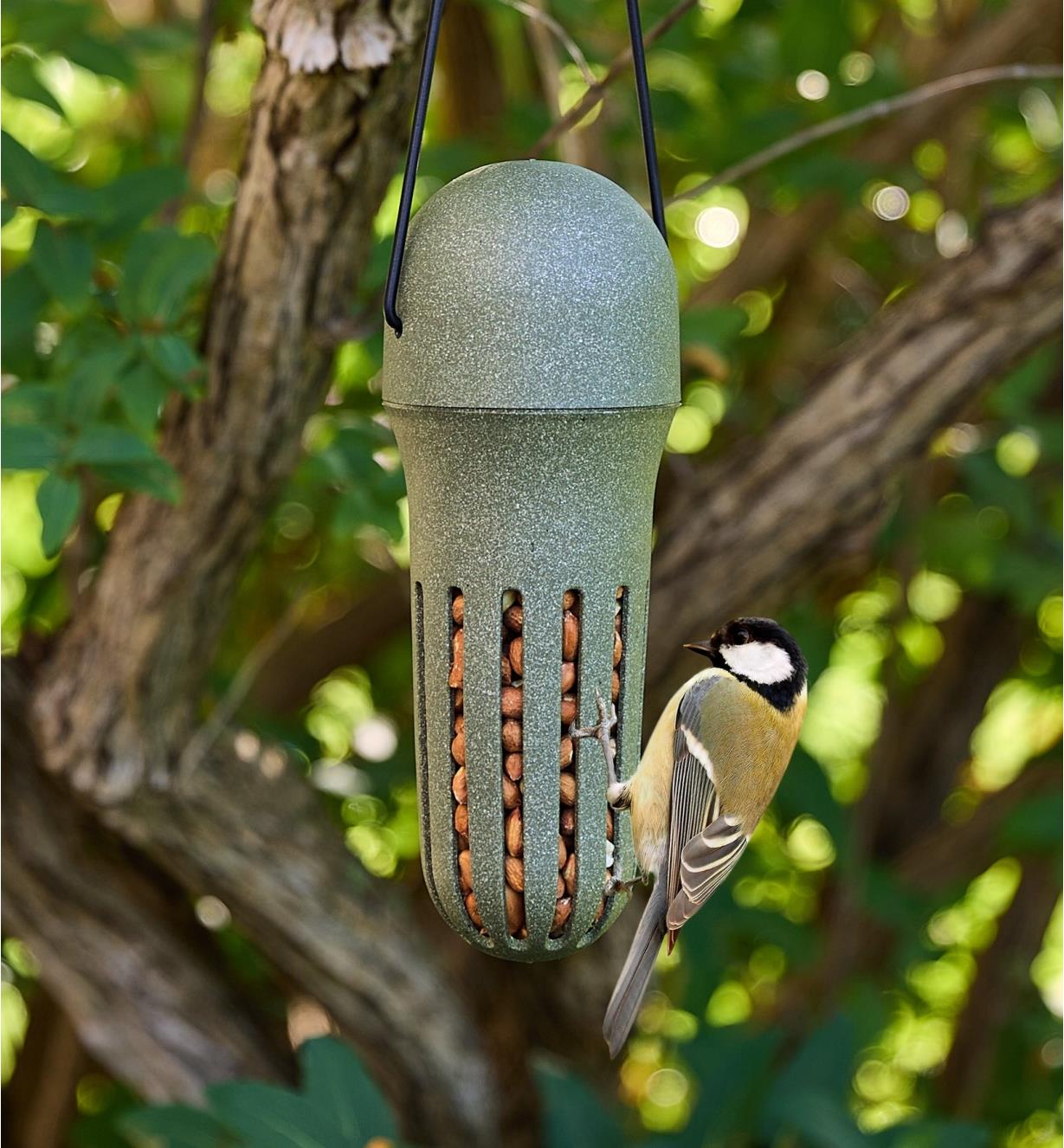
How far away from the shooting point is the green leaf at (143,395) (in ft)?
4.35

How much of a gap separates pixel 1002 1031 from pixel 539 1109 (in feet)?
3.85

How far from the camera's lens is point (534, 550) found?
38.3 inches

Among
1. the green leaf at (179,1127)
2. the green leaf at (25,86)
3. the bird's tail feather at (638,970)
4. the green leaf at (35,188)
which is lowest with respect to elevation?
the green leaf at (179,1127)

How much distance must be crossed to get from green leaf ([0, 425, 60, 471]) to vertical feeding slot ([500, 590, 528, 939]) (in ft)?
1.71

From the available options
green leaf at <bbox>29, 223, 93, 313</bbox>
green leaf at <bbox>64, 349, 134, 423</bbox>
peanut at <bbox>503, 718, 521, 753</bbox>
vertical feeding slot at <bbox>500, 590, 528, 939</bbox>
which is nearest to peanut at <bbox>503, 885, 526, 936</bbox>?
vertical feeding slot at <bbox>500, 590, 528, 939</bbox>

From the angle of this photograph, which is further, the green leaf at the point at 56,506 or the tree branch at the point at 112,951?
the tree branch at the point at 112,951

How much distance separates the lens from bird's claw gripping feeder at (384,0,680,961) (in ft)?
3.02

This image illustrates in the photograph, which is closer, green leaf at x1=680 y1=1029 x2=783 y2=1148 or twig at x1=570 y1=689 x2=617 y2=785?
twig at x1=570 y1=689 x2=617 y2=785

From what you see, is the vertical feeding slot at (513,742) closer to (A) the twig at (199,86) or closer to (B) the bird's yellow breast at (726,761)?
(B) the bird's yellow breast at (726,761)

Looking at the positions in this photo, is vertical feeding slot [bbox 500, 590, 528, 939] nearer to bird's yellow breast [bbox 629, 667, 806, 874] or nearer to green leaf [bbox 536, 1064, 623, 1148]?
bird's yellow breast [bbox 629, 667, 806, 874]

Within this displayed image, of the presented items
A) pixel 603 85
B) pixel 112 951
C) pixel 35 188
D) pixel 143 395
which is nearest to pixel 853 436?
pixel 603 85

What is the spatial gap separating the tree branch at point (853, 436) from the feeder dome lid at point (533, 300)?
3.03 feet

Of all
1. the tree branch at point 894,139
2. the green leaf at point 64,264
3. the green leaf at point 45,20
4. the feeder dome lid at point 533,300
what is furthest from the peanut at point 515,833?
the tree branch at point 894,139

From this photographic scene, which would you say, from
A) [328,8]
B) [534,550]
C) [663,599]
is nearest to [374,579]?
[663,599]
